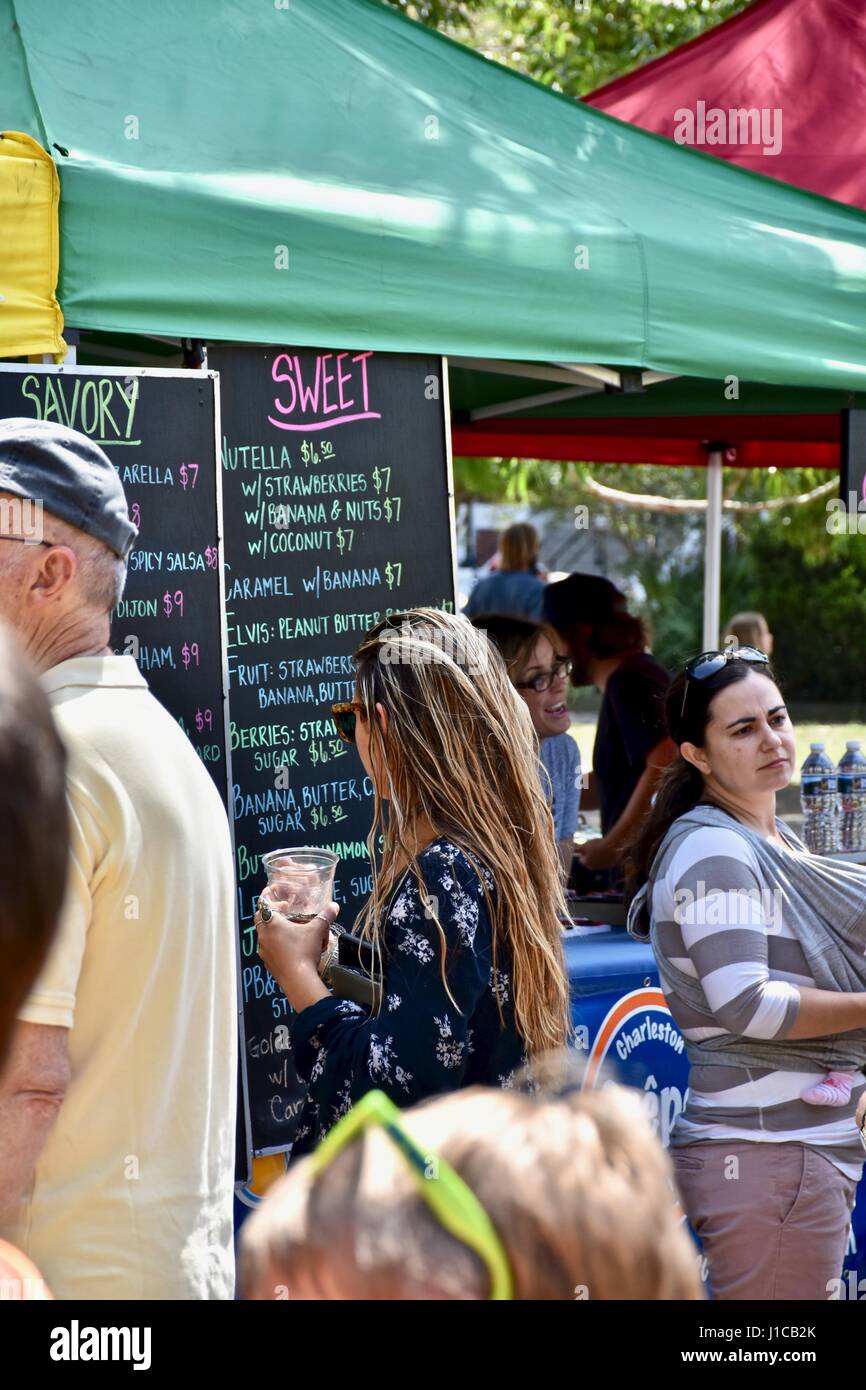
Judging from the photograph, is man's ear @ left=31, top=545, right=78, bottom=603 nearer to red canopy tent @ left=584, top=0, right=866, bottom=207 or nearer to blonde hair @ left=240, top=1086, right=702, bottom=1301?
blonde hair @ left=240, top=1086, right=702, bottom=1301

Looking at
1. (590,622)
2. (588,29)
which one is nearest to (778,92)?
(590,622)

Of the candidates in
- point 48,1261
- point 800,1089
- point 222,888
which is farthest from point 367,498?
point 48,1261

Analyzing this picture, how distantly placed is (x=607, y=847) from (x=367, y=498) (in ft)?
5.72

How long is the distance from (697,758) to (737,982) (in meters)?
0.53

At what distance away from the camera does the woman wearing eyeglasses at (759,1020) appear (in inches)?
117

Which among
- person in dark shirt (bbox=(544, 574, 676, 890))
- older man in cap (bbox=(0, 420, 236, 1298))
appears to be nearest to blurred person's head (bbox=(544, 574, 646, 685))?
person in dark shirt (bbox=(544, 574, 676, 890))

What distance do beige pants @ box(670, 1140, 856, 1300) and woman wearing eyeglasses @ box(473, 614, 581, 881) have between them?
162 centimetres

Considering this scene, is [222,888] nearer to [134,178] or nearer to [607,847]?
[134,178]

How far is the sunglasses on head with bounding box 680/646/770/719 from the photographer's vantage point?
3318 millimetres

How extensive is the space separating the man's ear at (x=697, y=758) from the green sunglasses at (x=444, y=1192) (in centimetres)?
243

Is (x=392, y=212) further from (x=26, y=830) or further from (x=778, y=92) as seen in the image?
(x=26, y=830)

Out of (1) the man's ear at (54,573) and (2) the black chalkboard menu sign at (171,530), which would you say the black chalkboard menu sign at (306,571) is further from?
(1) the man's ear at (54,573)

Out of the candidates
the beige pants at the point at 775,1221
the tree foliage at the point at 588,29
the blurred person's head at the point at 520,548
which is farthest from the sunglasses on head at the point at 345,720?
the tree foliage at the point at 588,29

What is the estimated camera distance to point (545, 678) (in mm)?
4797
